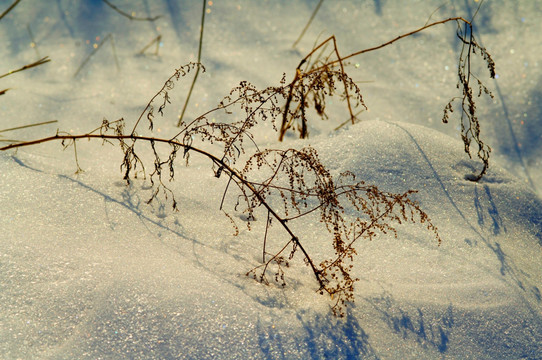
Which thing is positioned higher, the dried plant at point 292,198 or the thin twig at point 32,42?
the thin twig at point 32,42

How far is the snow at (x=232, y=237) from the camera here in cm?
130

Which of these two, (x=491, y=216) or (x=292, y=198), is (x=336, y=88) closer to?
(x=491, y=216)

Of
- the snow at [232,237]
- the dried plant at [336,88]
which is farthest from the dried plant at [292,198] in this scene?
the dried plant at [336,88]

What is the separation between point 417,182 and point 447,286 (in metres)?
0.58

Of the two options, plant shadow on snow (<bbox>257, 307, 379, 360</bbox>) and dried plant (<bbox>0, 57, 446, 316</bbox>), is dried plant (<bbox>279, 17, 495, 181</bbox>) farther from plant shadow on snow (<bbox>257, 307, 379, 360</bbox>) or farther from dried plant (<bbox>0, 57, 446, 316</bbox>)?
plant shadow on snow (<bbox>257, 307, 379, 360</bbox>)

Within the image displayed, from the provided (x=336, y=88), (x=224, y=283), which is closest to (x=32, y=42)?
(x=336, y=88)

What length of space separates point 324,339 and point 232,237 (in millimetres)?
563

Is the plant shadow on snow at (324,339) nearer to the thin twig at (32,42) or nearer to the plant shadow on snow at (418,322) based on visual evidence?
the plant shadow on snow at (418,322)

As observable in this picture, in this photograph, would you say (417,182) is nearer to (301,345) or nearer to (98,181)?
(301,345)

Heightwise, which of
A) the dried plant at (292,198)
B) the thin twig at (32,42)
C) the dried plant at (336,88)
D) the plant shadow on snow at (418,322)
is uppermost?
the thin twig at (32,42)

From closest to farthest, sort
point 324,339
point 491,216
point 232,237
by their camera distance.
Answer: point 324,339, point 232,237, point 491,216

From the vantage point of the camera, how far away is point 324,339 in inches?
51.9

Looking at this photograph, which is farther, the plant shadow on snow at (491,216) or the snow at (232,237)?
the plant shadow on snow at (491,216)

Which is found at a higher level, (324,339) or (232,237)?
(232,237)
